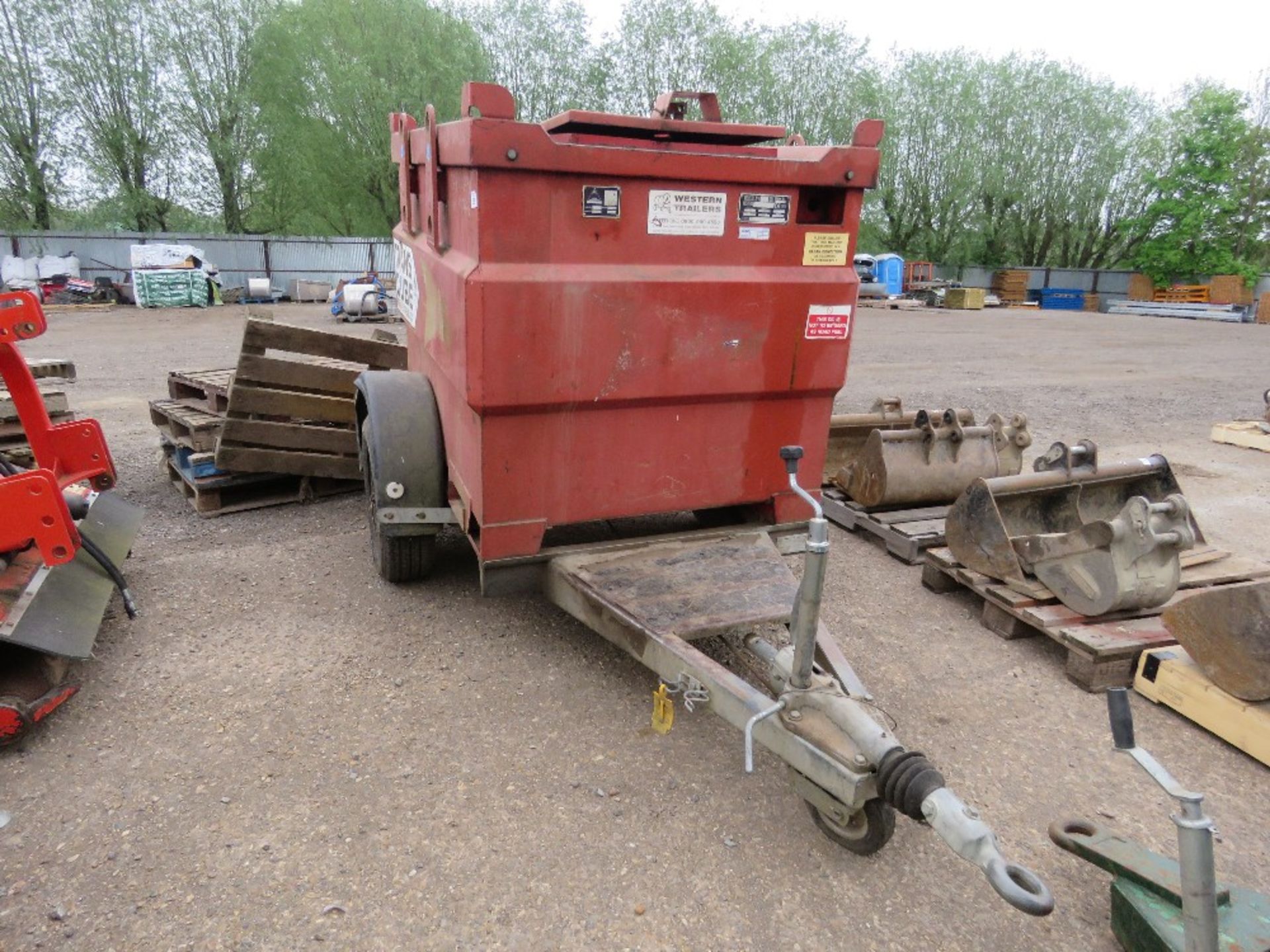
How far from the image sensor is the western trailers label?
113 inches

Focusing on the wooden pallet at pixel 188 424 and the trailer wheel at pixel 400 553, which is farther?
the wooden pallet at pixel 188 424

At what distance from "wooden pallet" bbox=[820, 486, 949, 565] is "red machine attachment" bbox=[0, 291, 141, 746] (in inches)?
131

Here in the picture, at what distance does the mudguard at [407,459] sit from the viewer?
11.7ft

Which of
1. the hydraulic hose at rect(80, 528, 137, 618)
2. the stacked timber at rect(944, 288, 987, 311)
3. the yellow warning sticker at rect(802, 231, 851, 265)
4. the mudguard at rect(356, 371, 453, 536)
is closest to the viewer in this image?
the yellow warning sticker at rect(802, 231, 851, 265)

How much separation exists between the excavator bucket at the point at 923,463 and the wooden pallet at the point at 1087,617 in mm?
669

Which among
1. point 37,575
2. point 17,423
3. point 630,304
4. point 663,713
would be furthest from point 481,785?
point 17,423

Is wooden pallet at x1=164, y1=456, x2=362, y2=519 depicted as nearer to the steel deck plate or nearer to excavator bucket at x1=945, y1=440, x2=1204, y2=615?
the steel deck plate

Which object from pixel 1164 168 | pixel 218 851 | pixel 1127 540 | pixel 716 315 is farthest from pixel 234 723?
pixel 1164 168

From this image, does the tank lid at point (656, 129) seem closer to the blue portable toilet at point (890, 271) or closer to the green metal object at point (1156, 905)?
the green metal object at point (1156, 905)

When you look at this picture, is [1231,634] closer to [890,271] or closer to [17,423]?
[17,423]

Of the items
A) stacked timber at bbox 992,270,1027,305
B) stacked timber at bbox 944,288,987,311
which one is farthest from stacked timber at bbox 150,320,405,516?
stacked timber at bbox 992,270,1027,305

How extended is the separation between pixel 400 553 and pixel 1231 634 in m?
3.41

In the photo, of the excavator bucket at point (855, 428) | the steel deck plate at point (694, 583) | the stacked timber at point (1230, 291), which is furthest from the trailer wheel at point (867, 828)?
the stacked timber at point (1230, 291)

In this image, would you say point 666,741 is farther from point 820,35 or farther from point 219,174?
point 820,35
